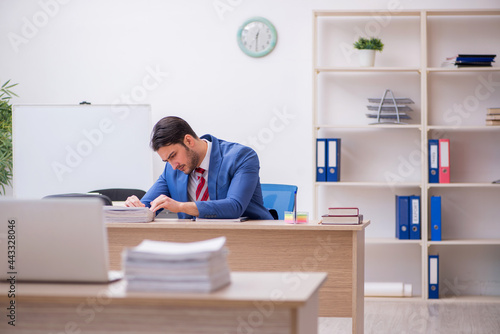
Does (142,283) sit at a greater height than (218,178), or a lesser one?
lesser

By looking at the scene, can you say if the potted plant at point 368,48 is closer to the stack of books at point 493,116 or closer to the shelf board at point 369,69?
the shelf board at point 369,69

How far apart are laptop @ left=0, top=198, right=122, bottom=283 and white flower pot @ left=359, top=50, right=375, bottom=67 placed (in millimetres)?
3778

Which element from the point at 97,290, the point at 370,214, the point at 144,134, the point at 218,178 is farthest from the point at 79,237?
the point at 370,214

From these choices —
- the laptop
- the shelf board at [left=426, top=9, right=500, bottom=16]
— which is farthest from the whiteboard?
the laptop

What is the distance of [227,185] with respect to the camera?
359 cm

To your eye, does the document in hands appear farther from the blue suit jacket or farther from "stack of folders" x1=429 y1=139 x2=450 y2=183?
"stack of folders" x1=429 y1=139 x2=450 y2=183

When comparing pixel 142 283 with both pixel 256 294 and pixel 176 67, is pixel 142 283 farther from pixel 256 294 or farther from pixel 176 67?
pixel 176 67

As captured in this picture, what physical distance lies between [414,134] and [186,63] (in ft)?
6.51

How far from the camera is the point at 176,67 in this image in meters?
5.58

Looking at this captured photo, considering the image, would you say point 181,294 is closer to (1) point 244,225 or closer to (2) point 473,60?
(1) point 244,225

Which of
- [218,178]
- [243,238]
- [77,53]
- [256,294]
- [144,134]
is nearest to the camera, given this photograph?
[256,294]

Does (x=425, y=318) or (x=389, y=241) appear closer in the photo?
(x=425, y=318)

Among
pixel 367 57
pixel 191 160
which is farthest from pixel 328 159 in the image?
pixel 191 160

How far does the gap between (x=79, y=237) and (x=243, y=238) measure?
5.28ft
